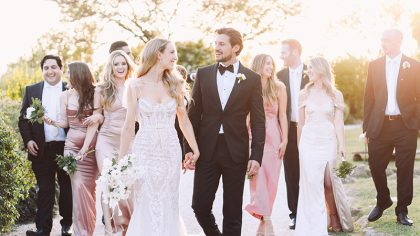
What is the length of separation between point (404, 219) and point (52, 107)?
14.7 ft

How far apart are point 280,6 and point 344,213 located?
60.3 ft

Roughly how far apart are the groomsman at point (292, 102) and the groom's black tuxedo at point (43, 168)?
2857mm

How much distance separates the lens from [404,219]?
26.8ft

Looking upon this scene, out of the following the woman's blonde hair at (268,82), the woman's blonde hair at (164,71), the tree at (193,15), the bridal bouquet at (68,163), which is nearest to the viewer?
the woman's blonde hair at (164,71)

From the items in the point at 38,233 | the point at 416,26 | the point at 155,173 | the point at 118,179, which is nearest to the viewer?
the point at 118,179

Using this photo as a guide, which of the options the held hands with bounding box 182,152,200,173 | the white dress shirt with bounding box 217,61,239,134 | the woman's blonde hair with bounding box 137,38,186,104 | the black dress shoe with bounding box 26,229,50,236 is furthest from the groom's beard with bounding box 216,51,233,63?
the black dress shoe with bounding box 26,229,50,236

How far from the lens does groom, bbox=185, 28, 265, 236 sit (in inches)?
256

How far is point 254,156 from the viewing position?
6.49 meters

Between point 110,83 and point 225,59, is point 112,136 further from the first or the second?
point 225,59

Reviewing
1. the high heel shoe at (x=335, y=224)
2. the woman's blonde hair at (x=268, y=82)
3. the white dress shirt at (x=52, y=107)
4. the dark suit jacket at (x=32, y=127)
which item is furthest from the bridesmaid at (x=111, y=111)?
the high heel shoe at (x=335, y=224)

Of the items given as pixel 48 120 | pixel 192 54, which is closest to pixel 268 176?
pixel 48 120

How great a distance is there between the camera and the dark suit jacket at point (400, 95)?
27.2 feet

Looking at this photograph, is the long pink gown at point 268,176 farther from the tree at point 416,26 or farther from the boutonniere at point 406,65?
the tree at point 416,26

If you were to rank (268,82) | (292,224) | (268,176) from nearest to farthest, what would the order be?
(268,176) < (268,82) < (292,224)
